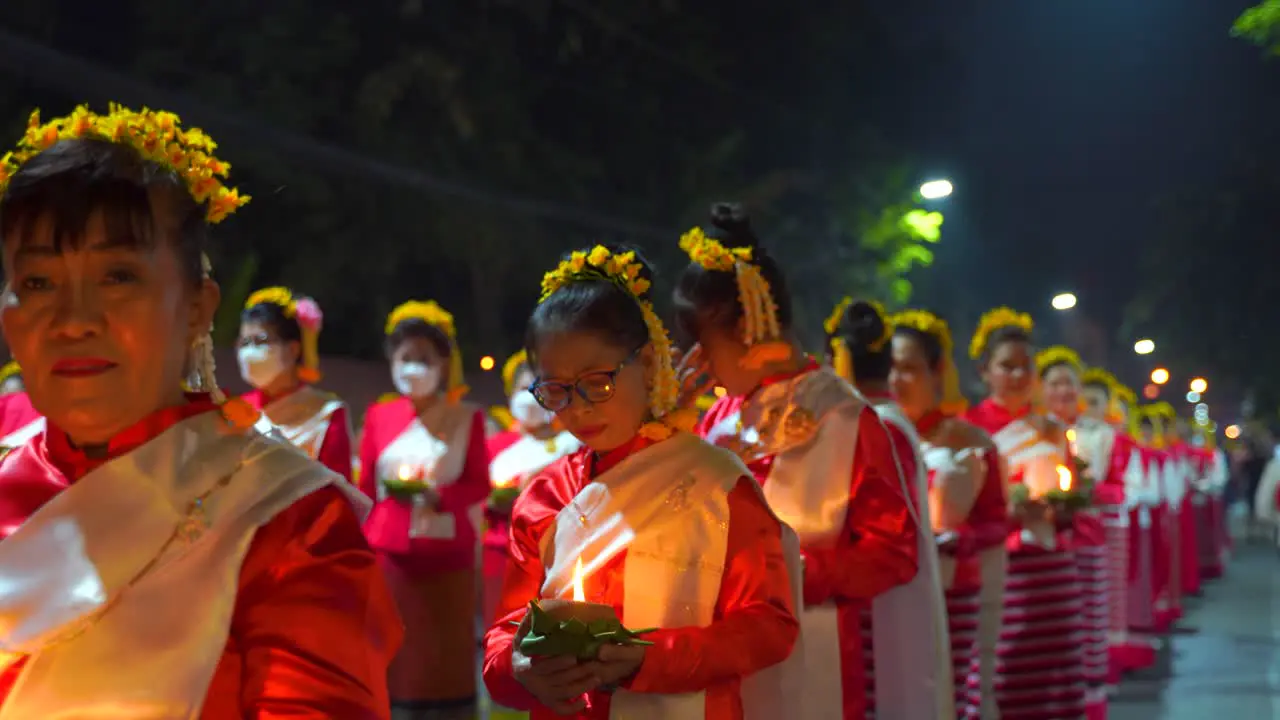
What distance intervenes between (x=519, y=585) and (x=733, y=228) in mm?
1965

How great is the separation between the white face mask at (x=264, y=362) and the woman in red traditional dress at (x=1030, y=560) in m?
4.06

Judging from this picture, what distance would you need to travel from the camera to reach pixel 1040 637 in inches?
283

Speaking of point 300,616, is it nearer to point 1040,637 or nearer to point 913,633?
point 913,633

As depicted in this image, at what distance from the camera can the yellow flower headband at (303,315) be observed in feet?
24.5

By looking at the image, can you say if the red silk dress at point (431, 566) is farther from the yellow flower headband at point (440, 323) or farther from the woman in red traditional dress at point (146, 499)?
the woman in red traditional dress at point (146, 499)

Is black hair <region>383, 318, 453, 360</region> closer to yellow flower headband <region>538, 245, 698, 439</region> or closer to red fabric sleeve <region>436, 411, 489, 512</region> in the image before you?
red fabric sleeve <region>436, 411, 489, 512</region>

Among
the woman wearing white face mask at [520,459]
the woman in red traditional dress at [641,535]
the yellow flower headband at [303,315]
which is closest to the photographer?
the woman in red traditional dress at [641,535]

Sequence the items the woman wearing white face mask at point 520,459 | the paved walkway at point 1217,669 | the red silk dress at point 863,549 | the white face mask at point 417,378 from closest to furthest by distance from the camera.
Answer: the red silk dress at point 863,549, the white face mask at point 417,378, the paved walkway at point 1217,669, the woman wearing white face mask at point 520,459

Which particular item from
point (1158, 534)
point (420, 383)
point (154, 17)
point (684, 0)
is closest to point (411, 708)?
point (420, 383)

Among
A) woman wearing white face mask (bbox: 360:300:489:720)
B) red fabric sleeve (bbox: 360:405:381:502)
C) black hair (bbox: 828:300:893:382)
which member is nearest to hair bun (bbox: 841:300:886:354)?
black hair (bbox: 828:300:893:382)

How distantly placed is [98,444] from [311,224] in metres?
16.8

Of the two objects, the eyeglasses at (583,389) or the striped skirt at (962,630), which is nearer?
the eyeglasses at (583,389)

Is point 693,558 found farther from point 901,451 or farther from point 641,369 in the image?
point 901,451

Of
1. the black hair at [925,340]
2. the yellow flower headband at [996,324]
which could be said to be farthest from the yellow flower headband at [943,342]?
the yellow flower headband at [996,324]
